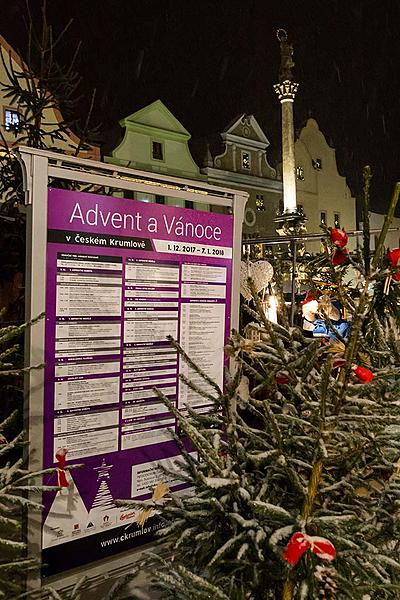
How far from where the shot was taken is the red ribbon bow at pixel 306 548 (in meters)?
1.62

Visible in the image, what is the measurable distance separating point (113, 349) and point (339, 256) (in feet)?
4.97

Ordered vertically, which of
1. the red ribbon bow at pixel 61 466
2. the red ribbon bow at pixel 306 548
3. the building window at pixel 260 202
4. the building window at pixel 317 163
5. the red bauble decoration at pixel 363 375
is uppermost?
the building window at pixel 317 163

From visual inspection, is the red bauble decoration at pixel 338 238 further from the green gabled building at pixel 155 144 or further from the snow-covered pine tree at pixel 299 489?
the green gabled building at pixel 155 144

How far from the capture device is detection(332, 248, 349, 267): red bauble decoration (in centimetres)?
234

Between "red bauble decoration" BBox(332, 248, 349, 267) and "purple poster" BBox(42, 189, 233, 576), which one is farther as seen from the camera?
"purple poster" BBox(42, 189, 233, 576)

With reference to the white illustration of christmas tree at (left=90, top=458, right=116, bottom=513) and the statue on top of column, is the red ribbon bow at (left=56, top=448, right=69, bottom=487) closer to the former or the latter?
the white illustration of christmas tree at (left=90, top=458, right=116, bottom=513)

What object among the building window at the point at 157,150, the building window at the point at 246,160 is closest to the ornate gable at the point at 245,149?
the building window at the point at 246,160

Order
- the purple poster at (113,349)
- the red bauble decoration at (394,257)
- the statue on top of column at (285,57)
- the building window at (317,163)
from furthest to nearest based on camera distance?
the building window at (317,163), the statue on top of column at (285,57), the purple poster at (113,349), the red bauble decoration at (394,257)

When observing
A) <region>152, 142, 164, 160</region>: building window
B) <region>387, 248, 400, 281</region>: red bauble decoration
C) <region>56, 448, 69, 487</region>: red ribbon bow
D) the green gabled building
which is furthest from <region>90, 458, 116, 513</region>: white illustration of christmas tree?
A: <region>152, 142, 164, 160</region>: building window

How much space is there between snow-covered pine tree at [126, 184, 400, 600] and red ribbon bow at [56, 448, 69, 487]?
2.66 ft

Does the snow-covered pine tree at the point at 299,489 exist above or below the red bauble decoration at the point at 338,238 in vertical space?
below

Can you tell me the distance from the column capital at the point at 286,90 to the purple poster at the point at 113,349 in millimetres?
20688

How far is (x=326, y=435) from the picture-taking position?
1.87 metres

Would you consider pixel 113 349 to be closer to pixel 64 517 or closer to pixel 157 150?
pixel 64 517
